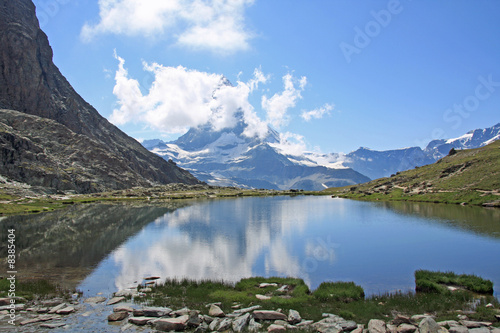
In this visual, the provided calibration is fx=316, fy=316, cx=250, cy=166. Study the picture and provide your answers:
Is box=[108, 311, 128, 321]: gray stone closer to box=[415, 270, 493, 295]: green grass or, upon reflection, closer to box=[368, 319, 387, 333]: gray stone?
box=[368, 319, 387, 333]: gray stone

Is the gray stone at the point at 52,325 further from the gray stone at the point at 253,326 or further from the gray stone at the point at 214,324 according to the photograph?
the gray stone at the point at 253,326

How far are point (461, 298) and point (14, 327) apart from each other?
3154 cm

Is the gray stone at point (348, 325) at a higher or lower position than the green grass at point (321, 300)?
higher

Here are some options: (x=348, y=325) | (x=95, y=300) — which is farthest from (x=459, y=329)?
(x=95, y=300)

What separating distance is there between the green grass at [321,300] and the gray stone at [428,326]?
3.01m

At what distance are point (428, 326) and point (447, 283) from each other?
13.0 m

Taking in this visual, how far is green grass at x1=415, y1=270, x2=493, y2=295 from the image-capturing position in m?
26.3

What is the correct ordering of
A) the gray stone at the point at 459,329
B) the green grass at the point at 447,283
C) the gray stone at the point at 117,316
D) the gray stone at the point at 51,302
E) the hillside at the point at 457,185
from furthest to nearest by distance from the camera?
the hillside at the point at 457,185 → the green grass at the point at 447,283 → the gray stone at the point at 51,302 → the gray stone at the point at 117,316 → the gray stone at the point at 459,329

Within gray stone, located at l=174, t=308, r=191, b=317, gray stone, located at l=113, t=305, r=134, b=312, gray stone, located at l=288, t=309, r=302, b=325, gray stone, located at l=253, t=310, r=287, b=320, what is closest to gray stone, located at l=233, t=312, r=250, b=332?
gray stone, located at l=253, t=310, r=287, b=320

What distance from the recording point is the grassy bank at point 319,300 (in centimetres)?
2198

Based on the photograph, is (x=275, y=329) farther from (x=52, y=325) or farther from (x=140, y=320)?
(x=52, y=325)

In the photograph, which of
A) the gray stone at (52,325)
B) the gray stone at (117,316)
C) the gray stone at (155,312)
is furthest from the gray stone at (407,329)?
the gray stone at (52,325)

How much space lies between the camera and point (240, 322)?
64.4 feet

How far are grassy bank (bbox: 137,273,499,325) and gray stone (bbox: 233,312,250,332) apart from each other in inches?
103
